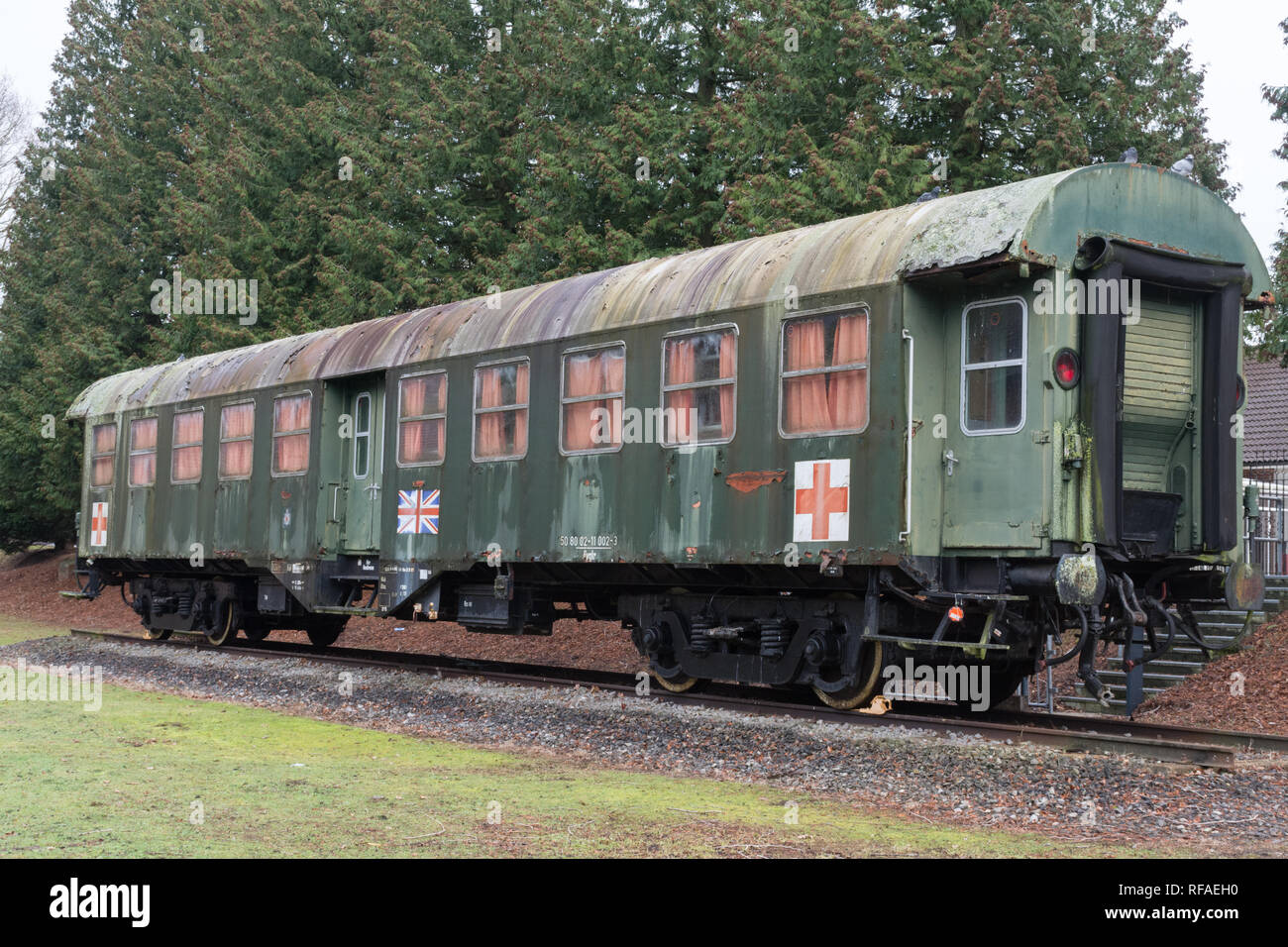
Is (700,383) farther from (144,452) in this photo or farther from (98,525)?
(98,525)

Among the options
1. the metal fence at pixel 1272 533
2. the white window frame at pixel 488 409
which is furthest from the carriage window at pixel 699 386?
the metal fence at pixel 1272 533

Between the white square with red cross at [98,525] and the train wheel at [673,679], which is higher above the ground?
the white square with red cross at [98,525]

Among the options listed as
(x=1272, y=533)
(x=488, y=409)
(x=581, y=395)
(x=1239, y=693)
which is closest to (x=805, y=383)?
(x=581, y=395)

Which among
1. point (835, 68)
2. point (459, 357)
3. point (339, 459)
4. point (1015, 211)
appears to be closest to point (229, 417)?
point (339, 459)

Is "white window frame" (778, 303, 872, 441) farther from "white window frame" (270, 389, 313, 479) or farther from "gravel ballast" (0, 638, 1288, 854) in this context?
"white window frame" (270, 389, 313, 479)

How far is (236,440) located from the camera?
17.9 metres

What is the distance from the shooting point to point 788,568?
1090 centimetres

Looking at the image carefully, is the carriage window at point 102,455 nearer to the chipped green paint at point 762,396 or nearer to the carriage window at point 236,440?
the carriage window at point 236,440

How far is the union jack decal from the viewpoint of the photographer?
14352mm

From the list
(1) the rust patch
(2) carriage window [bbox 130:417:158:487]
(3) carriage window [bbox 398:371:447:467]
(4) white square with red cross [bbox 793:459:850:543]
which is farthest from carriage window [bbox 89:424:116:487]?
(4) white square with red cross [bbox 793:459:850:543]

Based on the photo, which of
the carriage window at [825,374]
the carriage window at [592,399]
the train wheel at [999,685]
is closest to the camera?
the carriage window at [825,374]

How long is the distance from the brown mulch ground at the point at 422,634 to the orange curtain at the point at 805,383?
24.2 feet

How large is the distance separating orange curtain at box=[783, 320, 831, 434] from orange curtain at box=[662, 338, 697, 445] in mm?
1107

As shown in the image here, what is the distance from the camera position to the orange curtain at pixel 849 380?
996cm
